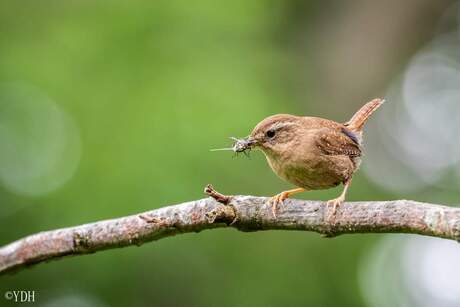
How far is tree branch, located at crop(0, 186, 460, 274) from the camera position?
3.09 meters

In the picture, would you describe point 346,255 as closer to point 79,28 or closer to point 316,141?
point 316,141

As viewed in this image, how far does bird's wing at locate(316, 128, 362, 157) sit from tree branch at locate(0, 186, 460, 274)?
151 centimetres

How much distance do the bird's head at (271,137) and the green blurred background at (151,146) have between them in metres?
1.49

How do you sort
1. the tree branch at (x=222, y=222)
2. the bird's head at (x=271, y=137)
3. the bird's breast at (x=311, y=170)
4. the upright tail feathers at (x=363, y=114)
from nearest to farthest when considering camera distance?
the tree branch at (x=222, y=222) < the bird's breast at (x=311, y=170) < the bird's head at (x=271, y=137) < the upright tail feathers at (x=363, y=114)

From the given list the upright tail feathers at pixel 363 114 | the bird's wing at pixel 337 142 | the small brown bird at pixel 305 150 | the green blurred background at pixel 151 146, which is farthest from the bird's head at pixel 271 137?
the green blurred background at pixel 151 146

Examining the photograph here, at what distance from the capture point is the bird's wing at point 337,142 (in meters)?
5.06

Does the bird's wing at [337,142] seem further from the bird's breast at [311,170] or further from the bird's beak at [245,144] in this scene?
the bird's beak at [245,144]

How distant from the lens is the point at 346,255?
807 cm

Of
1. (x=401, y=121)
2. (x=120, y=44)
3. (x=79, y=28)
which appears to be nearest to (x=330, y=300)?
(x=120, y=44)

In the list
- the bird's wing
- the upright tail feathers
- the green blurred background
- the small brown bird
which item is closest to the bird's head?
the small brown bird

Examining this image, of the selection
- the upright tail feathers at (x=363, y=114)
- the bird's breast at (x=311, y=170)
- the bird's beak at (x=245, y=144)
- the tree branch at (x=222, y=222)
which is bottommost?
the tree branch at (x=222, y=222)

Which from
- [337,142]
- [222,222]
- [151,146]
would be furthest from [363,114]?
[222,222]

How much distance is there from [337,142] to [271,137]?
19.6 inches

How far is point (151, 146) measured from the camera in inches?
267
